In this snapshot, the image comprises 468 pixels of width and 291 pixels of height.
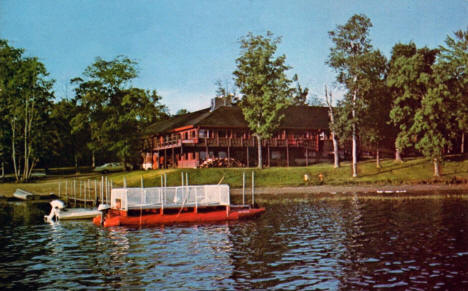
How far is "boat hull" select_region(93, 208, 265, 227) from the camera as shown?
104 feet

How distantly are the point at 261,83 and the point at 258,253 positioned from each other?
50.0 metres

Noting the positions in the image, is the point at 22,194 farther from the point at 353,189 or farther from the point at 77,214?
the point at 353,189

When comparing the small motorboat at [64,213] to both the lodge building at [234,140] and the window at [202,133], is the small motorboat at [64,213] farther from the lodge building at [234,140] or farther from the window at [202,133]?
the window at [202,133]

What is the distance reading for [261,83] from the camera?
6875 centimetres

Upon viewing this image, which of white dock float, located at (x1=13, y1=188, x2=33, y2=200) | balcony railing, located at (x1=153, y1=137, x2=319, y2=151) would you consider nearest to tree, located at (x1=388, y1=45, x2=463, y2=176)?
balcony railing, located at (x1=153, y1=137, x2=319, y2=151)

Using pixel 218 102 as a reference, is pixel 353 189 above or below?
below

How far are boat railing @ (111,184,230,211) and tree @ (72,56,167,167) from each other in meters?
40.3

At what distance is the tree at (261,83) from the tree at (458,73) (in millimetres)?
20973

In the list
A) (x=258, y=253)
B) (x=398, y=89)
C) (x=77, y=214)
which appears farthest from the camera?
(x=398, y=89)

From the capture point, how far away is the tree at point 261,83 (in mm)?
68125

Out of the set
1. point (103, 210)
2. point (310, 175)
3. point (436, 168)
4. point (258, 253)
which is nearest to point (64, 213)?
point (103, 210)

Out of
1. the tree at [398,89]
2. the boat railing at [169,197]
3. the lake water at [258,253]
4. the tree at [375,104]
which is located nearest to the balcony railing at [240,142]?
the tree at [375,104]

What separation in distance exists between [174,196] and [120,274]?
53.5 ft

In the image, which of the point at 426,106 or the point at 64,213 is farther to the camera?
the point at 426,106
